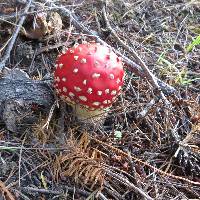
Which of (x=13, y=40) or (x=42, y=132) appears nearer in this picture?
(x=42, y=132)

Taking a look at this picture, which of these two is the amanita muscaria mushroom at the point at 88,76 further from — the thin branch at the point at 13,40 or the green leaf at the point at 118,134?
the thin branch at the point at 13,40

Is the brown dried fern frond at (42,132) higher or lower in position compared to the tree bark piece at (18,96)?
lower

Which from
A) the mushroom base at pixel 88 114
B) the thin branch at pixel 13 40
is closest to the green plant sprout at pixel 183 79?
the mushroom base at pixel 88 114

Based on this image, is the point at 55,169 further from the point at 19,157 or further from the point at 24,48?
the point at 24,48

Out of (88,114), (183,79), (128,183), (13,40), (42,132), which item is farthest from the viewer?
(183,79)

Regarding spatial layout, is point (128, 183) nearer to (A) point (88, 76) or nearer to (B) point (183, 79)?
(A) point (88, 76)

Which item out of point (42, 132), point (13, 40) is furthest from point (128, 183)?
point (13, 40)

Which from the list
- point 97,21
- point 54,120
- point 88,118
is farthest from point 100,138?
point 97,21
